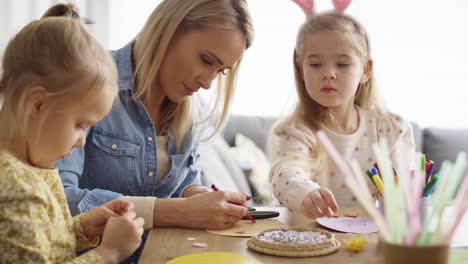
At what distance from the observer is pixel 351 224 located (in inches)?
44.6

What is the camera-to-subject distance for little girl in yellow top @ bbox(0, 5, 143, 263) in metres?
0.82

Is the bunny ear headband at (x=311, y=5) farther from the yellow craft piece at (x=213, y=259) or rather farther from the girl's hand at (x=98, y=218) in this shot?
the yellow craft piece at (x=213, y=259)

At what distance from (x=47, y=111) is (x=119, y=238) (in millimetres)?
222

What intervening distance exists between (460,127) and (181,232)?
2.80 meters

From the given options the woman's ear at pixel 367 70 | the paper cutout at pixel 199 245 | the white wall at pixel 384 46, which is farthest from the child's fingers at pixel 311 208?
the white wall at pixel 384 46

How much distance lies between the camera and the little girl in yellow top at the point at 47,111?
2.69ft

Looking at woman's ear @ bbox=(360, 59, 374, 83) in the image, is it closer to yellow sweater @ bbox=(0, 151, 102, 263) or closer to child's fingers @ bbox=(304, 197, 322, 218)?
child's fingers @ bbox=(304, 197, 322, 218)

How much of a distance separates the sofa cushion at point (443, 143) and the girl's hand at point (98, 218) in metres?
2.53

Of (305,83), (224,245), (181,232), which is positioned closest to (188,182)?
(305,83)

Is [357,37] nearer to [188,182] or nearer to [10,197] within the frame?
[188,182]

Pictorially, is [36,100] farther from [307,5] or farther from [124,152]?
[307,5]

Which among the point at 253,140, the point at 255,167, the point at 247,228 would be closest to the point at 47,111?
the point at 247,228

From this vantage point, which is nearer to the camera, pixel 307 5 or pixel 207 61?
pixel 207 61

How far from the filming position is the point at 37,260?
30.7 inches
